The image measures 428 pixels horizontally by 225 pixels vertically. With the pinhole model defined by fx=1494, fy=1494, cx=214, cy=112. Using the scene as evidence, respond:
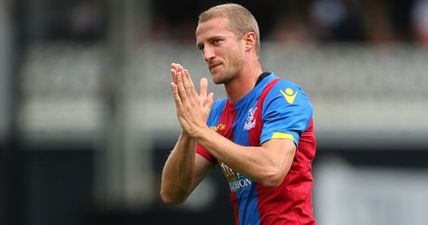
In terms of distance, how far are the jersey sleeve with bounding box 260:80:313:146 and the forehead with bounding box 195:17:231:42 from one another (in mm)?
481

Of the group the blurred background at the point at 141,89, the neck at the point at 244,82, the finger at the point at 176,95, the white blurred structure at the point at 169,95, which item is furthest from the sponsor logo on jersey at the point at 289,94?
the white blurred structure at the point at 169,95

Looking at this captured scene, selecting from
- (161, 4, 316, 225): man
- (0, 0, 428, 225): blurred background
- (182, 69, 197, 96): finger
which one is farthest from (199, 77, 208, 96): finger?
(0, 0, 428, 225): blurred background

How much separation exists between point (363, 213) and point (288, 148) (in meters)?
9.62

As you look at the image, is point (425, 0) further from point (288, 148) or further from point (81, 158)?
point (288, 148)

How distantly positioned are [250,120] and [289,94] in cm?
29

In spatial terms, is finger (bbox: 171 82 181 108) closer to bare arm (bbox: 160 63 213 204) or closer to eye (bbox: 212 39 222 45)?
bare arm (bbox: 160 63 213 204)

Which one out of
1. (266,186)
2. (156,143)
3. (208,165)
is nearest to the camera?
(266,186)

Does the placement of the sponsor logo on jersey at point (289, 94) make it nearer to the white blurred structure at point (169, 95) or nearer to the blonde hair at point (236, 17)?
the blonde hair at point (236, 17)

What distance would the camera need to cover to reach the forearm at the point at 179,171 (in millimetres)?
9203

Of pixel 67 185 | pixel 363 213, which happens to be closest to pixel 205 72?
pixel 67 185

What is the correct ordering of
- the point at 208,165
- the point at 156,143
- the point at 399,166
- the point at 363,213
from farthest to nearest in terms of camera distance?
the point at 156,143 < the point at 399,166 < the point at 363,213 < the point at 208,165

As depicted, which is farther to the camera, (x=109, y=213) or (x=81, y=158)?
(x=81, y=158)

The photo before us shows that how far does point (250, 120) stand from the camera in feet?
30.3

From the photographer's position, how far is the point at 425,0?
20062 mm
